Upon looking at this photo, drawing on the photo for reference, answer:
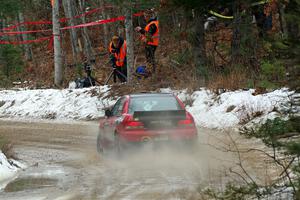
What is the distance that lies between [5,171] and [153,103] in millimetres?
3318

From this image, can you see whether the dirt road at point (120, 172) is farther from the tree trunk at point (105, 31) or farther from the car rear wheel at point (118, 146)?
the tree trunk at point (105, 31)

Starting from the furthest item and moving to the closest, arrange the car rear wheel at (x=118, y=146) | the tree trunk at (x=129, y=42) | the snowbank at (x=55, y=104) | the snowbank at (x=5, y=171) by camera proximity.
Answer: the snowbank at (x=55, y=104)
the tree trunk at (x=129, y=42)
the car rear wheel at (x=118, y=146)
the snowbank at (x=5, y=171)

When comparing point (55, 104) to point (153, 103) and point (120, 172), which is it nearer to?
point (153, 103)

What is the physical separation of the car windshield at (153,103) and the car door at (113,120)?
0.34 metres

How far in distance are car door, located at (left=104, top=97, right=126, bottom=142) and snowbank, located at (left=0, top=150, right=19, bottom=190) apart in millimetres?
2181

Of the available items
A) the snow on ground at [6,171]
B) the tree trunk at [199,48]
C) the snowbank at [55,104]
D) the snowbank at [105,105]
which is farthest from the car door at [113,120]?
the snowbank at [55,104]

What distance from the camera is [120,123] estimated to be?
12.9 m

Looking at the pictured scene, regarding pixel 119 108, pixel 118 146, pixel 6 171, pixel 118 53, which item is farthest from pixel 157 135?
pixel 118 53

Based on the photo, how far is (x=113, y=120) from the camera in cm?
1368

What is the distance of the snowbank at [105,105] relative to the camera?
17562 millimetres

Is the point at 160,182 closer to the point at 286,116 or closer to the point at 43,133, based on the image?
the point at 286,116

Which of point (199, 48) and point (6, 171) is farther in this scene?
point (199, 48)

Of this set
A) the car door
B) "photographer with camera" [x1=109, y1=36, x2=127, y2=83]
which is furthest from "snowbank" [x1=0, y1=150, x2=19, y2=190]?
"photographer with camera" [x1=109, y1=36, x2=127, y2=83]

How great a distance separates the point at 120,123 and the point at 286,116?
6.97 m
